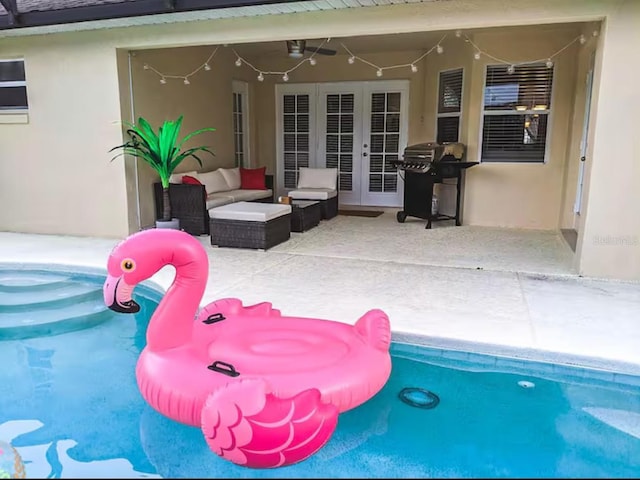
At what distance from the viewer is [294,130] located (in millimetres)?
9625

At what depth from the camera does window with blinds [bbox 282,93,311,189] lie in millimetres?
9500

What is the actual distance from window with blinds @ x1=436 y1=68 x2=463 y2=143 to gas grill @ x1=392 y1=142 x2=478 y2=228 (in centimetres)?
60

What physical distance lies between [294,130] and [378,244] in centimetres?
422

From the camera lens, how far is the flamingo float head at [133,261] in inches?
97.2

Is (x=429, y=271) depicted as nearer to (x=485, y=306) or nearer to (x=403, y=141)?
(x=485, y=306)

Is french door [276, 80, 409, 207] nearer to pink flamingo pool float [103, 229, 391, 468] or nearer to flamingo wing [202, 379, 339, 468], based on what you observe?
pink flamingo pool float [103, 229, 391, 468]

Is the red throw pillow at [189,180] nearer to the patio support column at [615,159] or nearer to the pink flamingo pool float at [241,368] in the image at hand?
the pink flamingo pool float at [241,368]

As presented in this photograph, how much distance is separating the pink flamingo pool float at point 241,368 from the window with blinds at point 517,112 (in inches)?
202

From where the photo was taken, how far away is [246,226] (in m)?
5.79

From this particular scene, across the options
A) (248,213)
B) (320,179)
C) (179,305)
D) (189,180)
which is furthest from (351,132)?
(179,305)

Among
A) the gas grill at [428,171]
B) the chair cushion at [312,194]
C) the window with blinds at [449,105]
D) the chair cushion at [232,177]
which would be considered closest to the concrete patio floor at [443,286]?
the gas grill at [428,171]

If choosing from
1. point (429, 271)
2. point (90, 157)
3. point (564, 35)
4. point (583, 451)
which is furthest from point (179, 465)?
point (564, 35)

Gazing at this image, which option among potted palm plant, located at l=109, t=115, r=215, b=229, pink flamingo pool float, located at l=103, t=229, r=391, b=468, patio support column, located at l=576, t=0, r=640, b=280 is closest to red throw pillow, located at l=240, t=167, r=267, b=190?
potted palm plant, located at l=109, t=115, r=215, b=229

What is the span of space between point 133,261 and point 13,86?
555 cm
